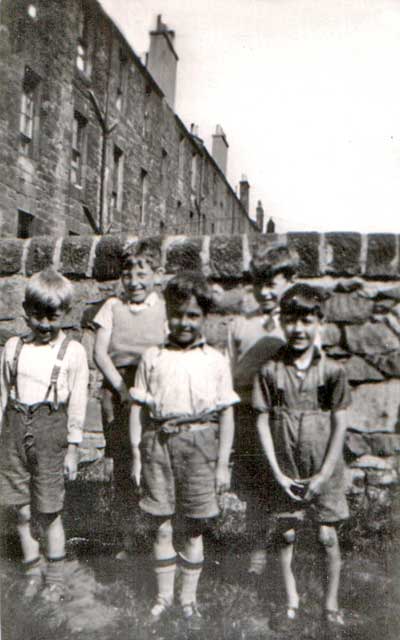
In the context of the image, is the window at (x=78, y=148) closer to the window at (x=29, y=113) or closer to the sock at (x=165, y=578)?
the window at (x=29, y=113)

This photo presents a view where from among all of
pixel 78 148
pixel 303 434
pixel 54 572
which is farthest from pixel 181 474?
pixel 78 148

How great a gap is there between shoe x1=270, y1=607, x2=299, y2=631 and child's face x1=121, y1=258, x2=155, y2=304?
1539 mm

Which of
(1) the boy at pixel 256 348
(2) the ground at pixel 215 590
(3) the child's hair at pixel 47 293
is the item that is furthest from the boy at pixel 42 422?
(1) the boy at pixel 256 348

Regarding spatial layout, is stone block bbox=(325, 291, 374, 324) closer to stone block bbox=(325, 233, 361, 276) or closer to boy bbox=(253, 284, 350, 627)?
stone block bbox=(325, 233, 361, 276)

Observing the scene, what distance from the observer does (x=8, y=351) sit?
8.76 feet

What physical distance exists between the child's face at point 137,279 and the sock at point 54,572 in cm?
125

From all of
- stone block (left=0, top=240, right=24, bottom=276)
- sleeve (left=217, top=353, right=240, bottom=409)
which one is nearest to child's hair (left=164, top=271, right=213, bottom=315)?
sleeve (left=217, top=353, right=240, bottom=409)

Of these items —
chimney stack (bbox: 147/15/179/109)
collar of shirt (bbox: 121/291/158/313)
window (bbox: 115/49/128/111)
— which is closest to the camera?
collar of shirt (bbox: 121/291/158/313)

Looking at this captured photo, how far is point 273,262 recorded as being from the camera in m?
2.95

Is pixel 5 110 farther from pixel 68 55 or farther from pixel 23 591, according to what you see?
pixel 23 591

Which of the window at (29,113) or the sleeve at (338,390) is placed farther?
the window at (29,113)

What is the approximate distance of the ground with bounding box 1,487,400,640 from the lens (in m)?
2.32

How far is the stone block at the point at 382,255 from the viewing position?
3.07 meters

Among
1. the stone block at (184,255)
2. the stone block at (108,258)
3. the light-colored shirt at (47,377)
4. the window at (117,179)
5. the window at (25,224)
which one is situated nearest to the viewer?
the light-colored shirt at (47,377)
